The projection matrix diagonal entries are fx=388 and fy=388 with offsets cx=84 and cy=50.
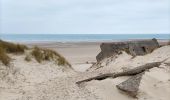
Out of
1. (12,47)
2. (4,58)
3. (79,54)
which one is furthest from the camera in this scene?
(79,54)

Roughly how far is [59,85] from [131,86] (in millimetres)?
1939

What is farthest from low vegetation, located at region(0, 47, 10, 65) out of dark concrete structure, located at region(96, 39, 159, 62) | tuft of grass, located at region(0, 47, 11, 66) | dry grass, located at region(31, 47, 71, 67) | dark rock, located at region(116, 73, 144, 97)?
dark concrete structure, located at region(96, 39, 159, 62)

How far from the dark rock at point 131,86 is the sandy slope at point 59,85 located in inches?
4.2

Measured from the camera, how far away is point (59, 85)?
9805 mm

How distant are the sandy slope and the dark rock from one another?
106 mm

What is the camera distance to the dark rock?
28.7 feet

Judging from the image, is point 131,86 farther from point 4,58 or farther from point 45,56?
point 45,56

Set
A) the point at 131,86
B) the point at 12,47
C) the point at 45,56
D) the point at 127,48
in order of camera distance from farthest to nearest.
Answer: the point at 127,48, the point at 45,56, the point at 12,47, the point at 131,86

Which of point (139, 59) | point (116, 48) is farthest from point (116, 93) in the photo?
point (116, 48)

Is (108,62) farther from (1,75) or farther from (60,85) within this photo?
(1,75)

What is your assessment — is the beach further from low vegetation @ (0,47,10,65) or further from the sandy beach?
low vegetation @ (0,47,10,65)

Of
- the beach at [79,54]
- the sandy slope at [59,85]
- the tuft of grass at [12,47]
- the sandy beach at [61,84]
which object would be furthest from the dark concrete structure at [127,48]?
the tuft of grass at [12,47]

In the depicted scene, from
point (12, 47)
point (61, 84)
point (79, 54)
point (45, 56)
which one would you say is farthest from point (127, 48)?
point (79, 54)

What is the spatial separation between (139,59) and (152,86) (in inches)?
124
